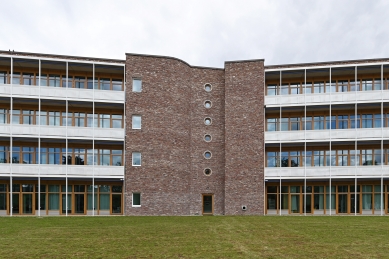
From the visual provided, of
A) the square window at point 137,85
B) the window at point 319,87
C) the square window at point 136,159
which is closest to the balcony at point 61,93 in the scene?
the square window at point 137,85

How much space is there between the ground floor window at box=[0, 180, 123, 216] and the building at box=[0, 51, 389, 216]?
0.08m

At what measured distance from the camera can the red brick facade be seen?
24.6 metres

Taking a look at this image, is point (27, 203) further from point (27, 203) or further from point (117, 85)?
point (117, 85)

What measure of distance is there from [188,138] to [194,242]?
14.5 metres

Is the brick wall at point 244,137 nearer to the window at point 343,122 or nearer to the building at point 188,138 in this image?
the building at point 188,138

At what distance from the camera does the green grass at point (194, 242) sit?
10188 mm

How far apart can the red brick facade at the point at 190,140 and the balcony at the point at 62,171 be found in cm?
119

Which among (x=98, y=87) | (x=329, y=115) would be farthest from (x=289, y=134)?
(x=98, y=87)

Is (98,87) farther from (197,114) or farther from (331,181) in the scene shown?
(331,181)

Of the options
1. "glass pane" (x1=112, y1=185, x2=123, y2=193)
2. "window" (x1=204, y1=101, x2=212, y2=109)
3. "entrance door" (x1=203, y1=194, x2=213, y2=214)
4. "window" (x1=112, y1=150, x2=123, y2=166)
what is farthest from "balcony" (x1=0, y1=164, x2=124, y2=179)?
"window" (x1=204, y1=101, x2=212, y2=109)

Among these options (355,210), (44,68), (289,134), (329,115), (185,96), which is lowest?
(355,210)

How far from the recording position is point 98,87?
84.5ft

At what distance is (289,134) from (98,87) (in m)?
16.6

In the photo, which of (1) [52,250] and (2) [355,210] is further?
(2) [355,210]
